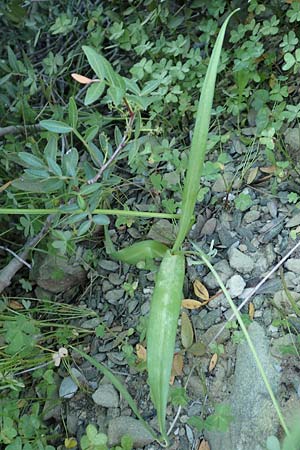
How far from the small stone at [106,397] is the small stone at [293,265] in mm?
435

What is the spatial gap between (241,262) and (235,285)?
52mm

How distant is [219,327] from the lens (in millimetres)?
1359

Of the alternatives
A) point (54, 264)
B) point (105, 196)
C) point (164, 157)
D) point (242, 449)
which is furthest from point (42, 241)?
point (242, 449)

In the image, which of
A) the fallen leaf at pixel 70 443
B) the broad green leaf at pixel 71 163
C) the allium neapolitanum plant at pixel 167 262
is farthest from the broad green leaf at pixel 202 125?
the fallen leaf at pixel 70 443

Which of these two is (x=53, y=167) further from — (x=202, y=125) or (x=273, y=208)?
(x=273, y=208)

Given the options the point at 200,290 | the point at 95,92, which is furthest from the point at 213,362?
the point at 95,92

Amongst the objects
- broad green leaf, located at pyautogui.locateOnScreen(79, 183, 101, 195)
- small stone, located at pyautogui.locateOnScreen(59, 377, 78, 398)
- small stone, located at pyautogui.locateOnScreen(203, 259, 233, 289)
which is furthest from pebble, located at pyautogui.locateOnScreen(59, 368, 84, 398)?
broad green leaf, located at pyautogui.locateOnScreen(79, 183, 101, 195)

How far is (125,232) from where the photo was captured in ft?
5.21

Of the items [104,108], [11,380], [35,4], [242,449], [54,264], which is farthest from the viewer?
[35,4]

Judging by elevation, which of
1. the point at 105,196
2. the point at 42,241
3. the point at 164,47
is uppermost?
the point at 164,47

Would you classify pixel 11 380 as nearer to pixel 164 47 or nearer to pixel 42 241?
pixel 42 241

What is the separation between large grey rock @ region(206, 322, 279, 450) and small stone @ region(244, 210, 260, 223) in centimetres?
24

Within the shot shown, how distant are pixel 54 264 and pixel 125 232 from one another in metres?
0.18

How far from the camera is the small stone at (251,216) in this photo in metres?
1.46
